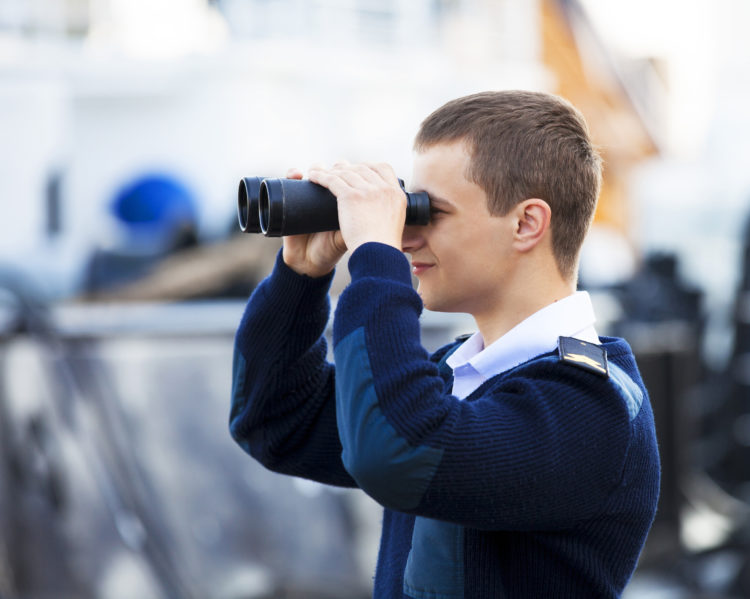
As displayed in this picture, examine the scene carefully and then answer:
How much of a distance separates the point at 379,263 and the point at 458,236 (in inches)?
7.2

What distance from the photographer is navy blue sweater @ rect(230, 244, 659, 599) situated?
1.34 metres

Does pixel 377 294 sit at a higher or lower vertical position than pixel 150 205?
higher

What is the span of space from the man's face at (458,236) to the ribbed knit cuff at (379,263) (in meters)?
0.14

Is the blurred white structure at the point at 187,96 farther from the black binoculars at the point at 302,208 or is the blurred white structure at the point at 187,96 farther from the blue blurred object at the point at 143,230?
the black binoculars at the point at 302,208

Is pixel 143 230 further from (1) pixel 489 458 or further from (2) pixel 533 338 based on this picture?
(1) pixel 489 458

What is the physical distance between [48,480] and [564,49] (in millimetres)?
18410

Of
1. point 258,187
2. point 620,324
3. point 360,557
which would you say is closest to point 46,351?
point 360,557

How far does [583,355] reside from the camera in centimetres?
145

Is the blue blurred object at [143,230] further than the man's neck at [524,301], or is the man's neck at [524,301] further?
the blue blurred object at [143,230]

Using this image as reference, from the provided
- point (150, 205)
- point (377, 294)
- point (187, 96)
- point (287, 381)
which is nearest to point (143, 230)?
point (150, 205)

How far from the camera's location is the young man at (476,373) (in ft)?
4.44

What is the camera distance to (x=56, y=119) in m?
13.8

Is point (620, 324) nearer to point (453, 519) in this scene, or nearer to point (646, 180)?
point (453, 519)

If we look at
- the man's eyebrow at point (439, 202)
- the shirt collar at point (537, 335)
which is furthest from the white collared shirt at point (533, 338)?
the man's eyebrow at point (439, 202)
